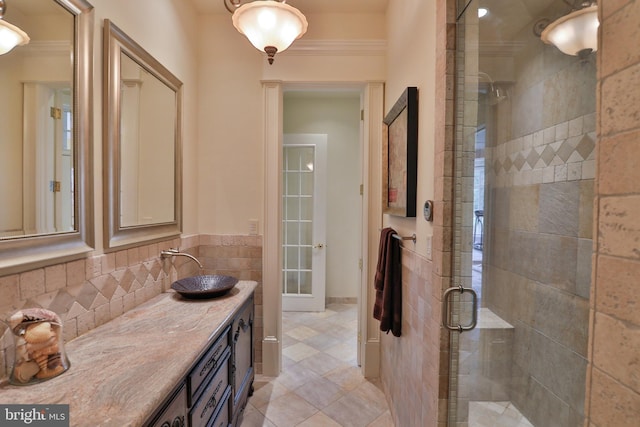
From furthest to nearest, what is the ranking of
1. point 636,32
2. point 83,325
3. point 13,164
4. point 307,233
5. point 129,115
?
point 307,233 < point 129,115 < point 83,325 < point 13,164 < point 636,32

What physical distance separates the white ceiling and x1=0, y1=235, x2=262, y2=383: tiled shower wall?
184 centimetres

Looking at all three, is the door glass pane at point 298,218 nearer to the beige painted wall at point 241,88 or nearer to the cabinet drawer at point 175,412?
the beige painted wall at point 241,88

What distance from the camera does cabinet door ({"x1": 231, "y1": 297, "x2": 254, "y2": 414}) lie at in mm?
1690

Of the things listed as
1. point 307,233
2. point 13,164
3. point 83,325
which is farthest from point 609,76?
point 307,233

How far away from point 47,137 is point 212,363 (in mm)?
1138

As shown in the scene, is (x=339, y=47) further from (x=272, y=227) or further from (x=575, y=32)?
(x=575, y=32)

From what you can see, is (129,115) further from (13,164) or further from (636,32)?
(636,32)

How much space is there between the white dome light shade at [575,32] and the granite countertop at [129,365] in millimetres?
1634

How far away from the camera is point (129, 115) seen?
1.50 metres

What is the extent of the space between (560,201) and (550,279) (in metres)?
0.34

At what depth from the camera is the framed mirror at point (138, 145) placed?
135 centimetres

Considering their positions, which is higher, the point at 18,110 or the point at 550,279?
the point at 18,110

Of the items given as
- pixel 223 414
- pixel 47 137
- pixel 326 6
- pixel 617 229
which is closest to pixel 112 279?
pixel 47 137

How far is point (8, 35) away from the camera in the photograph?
91cm
